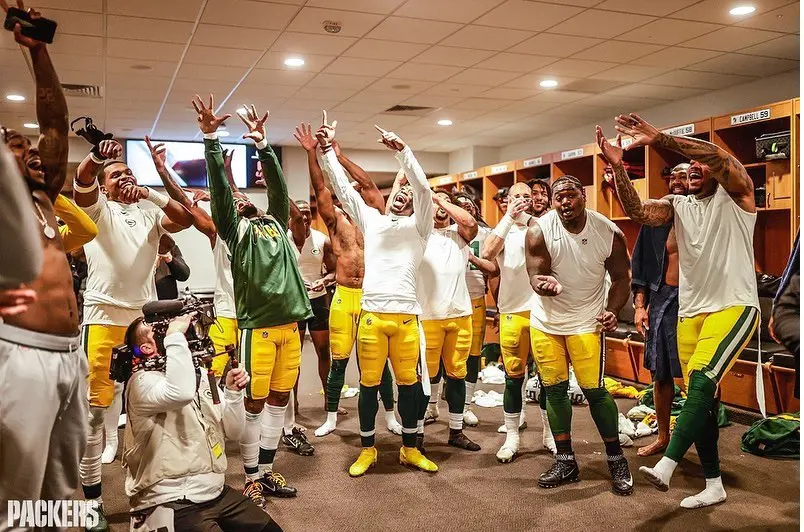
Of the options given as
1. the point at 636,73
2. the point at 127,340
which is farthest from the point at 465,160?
the point at 127,340

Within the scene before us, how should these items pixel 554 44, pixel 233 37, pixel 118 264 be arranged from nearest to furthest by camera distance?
1. pixel 118 264
2. pixel 233 37
3. pixel 554 44

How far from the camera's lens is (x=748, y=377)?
500cm

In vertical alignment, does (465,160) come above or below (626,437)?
above

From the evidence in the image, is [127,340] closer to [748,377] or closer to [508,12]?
[508,12]

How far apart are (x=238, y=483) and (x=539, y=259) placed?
1968 mm

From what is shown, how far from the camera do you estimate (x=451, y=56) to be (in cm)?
595

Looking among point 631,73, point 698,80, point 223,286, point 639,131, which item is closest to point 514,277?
point 639,131

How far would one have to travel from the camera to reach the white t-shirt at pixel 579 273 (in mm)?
→ 3486

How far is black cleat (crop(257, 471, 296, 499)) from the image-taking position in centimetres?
341

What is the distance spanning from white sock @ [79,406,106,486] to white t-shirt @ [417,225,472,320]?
189cm

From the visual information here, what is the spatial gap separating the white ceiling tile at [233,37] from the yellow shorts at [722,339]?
3.78m

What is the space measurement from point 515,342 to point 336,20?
2655 mm

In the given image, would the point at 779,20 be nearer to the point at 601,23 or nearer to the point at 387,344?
the point at 601,23

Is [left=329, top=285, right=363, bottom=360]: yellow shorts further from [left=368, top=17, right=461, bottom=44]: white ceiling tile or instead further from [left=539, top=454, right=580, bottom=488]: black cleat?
[left=368, top=17, right=461, bottom=44]: white ceiling tile
